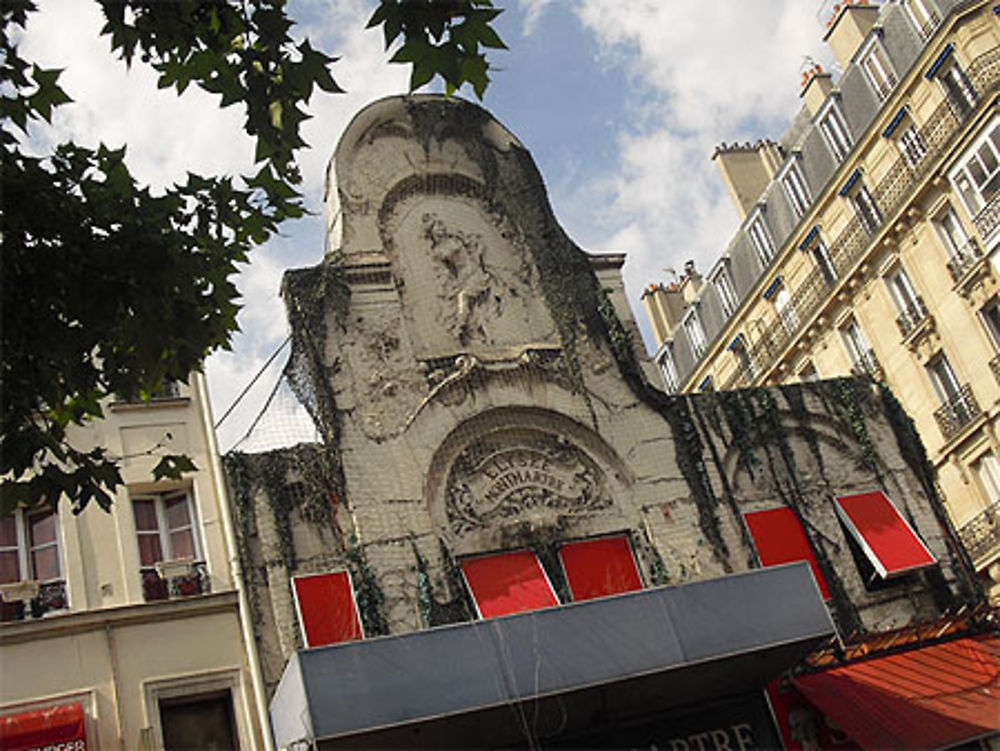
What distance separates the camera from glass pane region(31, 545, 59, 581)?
49.8 feet

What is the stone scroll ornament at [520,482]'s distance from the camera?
55.6 ft

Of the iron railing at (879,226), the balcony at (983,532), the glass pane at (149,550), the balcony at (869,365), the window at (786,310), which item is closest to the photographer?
the glass pane at (149,550)

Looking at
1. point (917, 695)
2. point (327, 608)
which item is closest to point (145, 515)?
point (327, 608)

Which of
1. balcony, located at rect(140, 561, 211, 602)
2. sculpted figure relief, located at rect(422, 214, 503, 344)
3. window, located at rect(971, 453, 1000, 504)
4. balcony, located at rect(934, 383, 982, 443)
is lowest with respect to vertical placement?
balcony, located at rect(140, 561, 211, 602)

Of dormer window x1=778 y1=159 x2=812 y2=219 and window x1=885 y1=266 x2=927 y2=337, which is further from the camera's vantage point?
dormer window x1=778 y1=159 x2=812 y2=219

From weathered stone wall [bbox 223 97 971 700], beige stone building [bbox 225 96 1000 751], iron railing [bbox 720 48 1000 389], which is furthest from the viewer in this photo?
iron railing [bbox 720 48 1000 389]

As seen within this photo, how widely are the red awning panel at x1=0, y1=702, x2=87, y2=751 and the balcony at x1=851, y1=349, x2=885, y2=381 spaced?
64.6 feet

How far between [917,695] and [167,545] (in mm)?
10730

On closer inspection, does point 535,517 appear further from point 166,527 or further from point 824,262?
point 824,262

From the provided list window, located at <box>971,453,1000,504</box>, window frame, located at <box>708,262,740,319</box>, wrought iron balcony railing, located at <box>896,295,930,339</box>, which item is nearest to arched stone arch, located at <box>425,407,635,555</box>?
window, located at <box>971,453,1000,504</box>

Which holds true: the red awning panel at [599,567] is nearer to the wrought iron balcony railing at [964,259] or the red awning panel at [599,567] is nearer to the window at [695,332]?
the wrought iron balcony railing at [964,259]

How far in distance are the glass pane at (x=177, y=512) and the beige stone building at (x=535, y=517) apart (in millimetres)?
883

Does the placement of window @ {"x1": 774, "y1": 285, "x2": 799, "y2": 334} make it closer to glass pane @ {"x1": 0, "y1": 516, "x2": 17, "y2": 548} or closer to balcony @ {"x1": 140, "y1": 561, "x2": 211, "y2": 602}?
balcony @ {"x1": 140, "y1": 561, "x2": 211, "y2": 602}

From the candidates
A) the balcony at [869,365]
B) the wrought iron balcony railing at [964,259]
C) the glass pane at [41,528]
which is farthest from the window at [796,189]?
the glass pane at [41,528]
